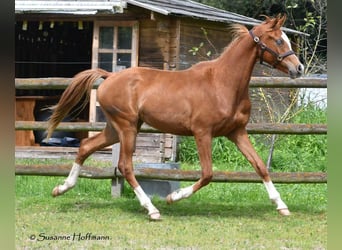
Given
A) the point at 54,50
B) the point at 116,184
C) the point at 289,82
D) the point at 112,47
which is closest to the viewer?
the point at 289,82

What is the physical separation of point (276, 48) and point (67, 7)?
677 centimetres

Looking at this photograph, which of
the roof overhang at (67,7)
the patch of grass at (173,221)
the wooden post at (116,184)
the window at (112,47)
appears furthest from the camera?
the window at (112,47)

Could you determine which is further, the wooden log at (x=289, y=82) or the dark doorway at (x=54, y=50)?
the dark doorway at (x=54, y=50)

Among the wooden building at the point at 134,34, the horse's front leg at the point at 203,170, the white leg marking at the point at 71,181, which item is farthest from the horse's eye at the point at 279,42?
the wooden building at the point at 134,34

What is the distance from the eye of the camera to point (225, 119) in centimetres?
517

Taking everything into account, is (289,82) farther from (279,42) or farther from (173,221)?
(173,221)

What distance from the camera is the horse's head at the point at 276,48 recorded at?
5.09m

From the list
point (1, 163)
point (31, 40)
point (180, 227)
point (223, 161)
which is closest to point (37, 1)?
point (31, 40)

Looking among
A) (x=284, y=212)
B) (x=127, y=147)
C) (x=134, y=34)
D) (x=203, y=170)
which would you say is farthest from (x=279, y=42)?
(x=134, y=34)

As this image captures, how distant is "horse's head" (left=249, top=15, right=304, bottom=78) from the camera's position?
5.09 metres

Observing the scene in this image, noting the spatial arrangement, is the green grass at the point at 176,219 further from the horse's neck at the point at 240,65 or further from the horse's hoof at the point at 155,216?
the horse's neck at the point at 240,65

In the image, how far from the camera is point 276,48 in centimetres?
514

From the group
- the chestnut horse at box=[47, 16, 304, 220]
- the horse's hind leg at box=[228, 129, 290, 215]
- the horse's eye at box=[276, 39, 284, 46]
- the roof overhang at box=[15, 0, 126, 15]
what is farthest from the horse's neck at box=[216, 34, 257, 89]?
the roof overhang at box=[15, 0, 126, 15]

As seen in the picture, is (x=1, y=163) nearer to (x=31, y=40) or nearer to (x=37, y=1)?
(x=37, y=1)
